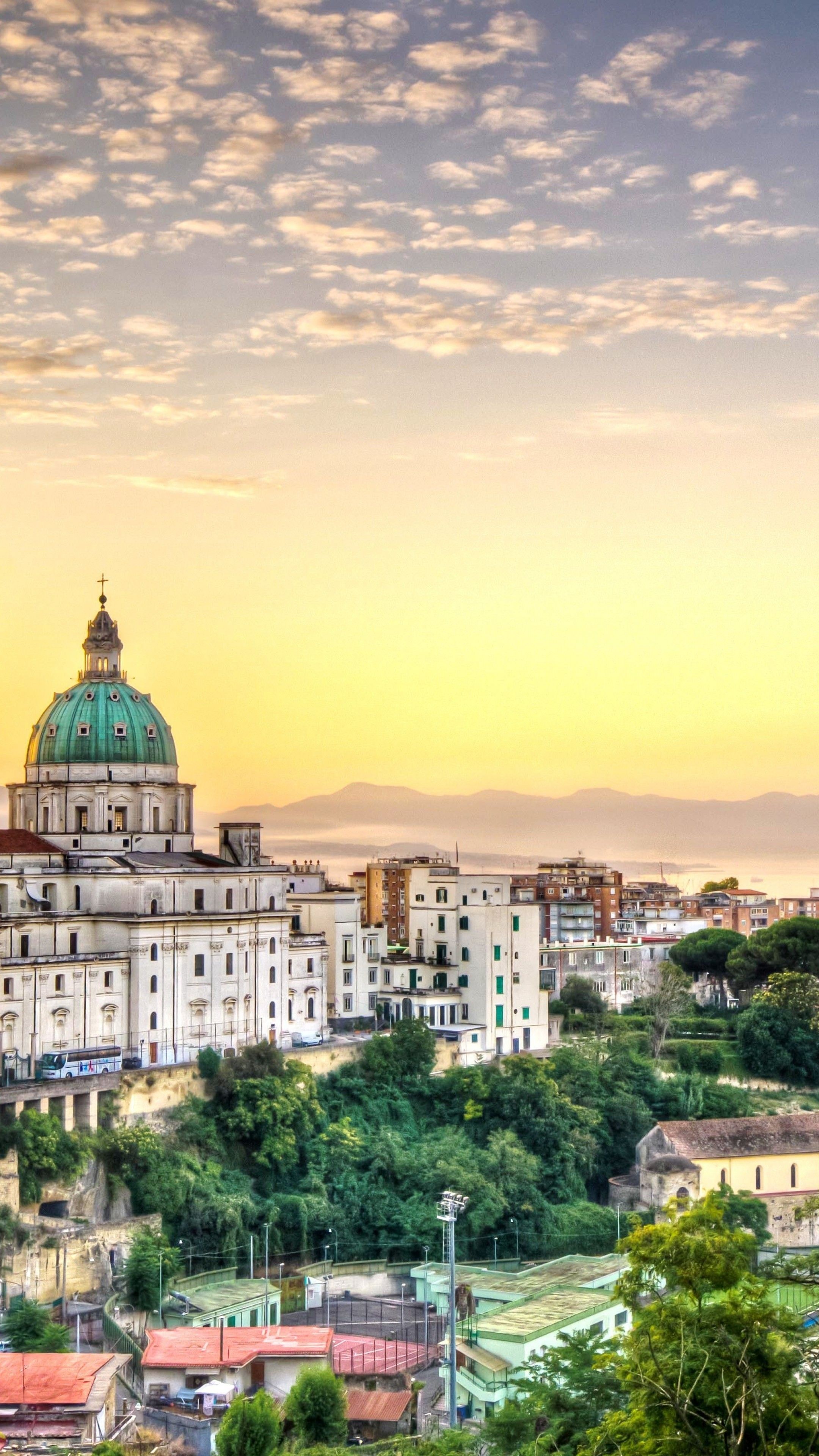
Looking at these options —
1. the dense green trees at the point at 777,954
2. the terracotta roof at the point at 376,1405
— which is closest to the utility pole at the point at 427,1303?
the terracotta roof at the point at 376,1405

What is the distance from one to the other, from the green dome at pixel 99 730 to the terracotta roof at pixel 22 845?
14.9 feet

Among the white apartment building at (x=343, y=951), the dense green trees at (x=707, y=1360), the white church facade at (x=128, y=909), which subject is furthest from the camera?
the white apartment building at (x=343, y=951)

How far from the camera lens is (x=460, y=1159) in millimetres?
65375

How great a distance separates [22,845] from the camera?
67625mm

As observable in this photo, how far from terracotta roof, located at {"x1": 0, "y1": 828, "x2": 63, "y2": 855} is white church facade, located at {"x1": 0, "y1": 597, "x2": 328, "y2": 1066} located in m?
0.08

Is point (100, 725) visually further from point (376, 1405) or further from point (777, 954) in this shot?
point (777, 954)

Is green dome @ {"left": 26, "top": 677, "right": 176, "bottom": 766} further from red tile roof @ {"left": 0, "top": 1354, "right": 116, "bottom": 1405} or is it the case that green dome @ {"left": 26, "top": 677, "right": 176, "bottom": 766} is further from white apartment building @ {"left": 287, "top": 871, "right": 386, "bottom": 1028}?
red tile roof @ {"left": 0, "top": 1354, "right": 116, "bottom": 1405}

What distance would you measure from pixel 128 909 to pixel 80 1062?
24.3ft

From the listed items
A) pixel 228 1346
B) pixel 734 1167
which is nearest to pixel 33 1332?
pixel 228 1346

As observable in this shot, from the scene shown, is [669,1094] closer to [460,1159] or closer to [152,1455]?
[460,1159]

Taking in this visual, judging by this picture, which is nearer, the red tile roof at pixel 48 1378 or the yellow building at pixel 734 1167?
the red tile roof at pixel 48 1378

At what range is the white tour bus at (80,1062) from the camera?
195 feet

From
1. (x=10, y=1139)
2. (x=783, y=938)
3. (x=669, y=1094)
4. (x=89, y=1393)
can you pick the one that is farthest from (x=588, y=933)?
(x=89, y=1393)

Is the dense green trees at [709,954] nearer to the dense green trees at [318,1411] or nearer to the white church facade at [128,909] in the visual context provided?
the white church facade at [128,909]
